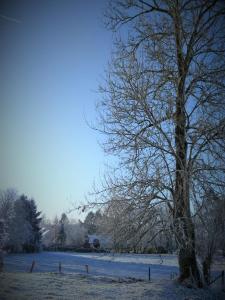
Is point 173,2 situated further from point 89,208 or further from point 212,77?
point 89,208

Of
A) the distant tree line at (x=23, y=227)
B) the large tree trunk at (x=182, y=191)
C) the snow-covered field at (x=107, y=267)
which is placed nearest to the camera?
the large tree trunk at (x=182, y=191)

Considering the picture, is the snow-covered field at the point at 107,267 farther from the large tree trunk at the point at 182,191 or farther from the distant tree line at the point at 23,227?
the distant tree line at the point at 23,227

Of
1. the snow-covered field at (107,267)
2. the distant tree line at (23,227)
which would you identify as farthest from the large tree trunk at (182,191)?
the distant tree line at (23,227)

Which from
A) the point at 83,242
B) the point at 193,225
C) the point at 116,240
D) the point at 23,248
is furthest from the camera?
the point at 83,242

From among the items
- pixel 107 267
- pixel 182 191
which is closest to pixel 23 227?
pixel 107 267

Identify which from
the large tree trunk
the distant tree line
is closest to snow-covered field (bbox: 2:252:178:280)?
the large tree trunk

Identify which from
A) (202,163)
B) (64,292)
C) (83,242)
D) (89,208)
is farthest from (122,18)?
(83,242)

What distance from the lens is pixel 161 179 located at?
946 centimetres

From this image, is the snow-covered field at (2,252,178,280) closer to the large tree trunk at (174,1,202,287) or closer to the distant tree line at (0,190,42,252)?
the large tree trunk at (174,1,202,287)

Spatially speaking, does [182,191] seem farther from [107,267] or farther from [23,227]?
[23,227]

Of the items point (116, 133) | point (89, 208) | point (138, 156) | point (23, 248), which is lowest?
point (23, 248)

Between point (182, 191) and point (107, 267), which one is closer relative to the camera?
point (182, 191)

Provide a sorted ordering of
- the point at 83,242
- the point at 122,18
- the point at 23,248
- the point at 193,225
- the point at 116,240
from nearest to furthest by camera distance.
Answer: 1. the point at 193,225
2. the point at 116,240
3. the point at 122,18
4. the point at 23,248
5. the point at 83,242

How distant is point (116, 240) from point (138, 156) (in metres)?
2.89
